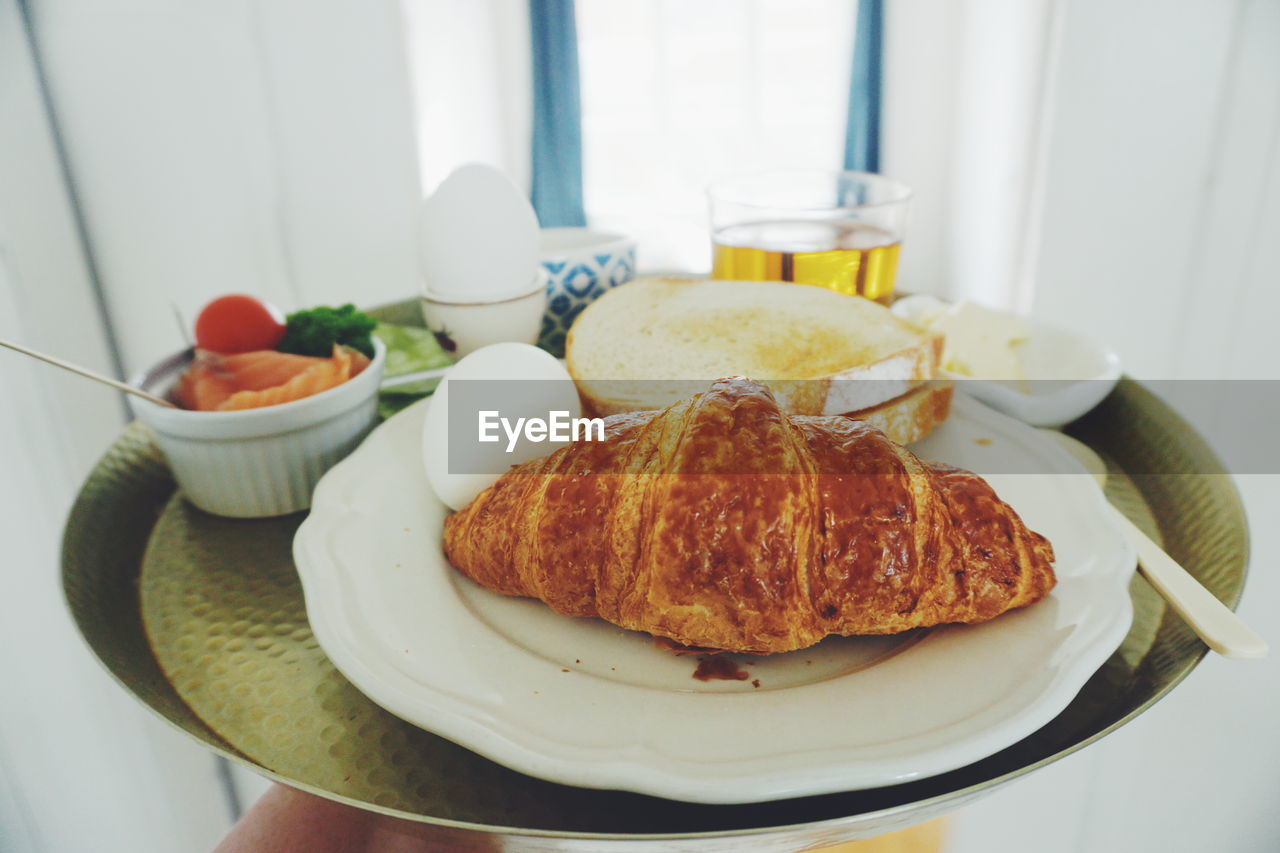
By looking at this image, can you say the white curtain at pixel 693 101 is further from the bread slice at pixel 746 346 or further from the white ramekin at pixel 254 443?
the white ramekin at pixel 254 443

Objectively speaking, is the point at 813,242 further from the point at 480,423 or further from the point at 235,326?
the point at 235,326

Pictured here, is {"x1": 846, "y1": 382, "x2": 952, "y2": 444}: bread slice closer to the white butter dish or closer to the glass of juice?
the white butter dish

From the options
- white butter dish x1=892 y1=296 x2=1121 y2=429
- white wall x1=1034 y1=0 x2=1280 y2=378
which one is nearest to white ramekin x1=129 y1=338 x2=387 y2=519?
white butter dish x1=892 y1=296 x2=1121 y2=429

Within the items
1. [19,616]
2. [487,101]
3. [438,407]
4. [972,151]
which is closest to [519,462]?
[438,407]

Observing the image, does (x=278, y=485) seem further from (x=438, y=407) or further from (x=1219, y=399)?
(x=1219, y=399)

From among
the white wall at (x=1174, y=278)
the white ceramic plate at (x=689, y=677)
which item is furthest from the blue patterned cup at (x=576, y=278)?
the white wall at (x=1174, y=278)
